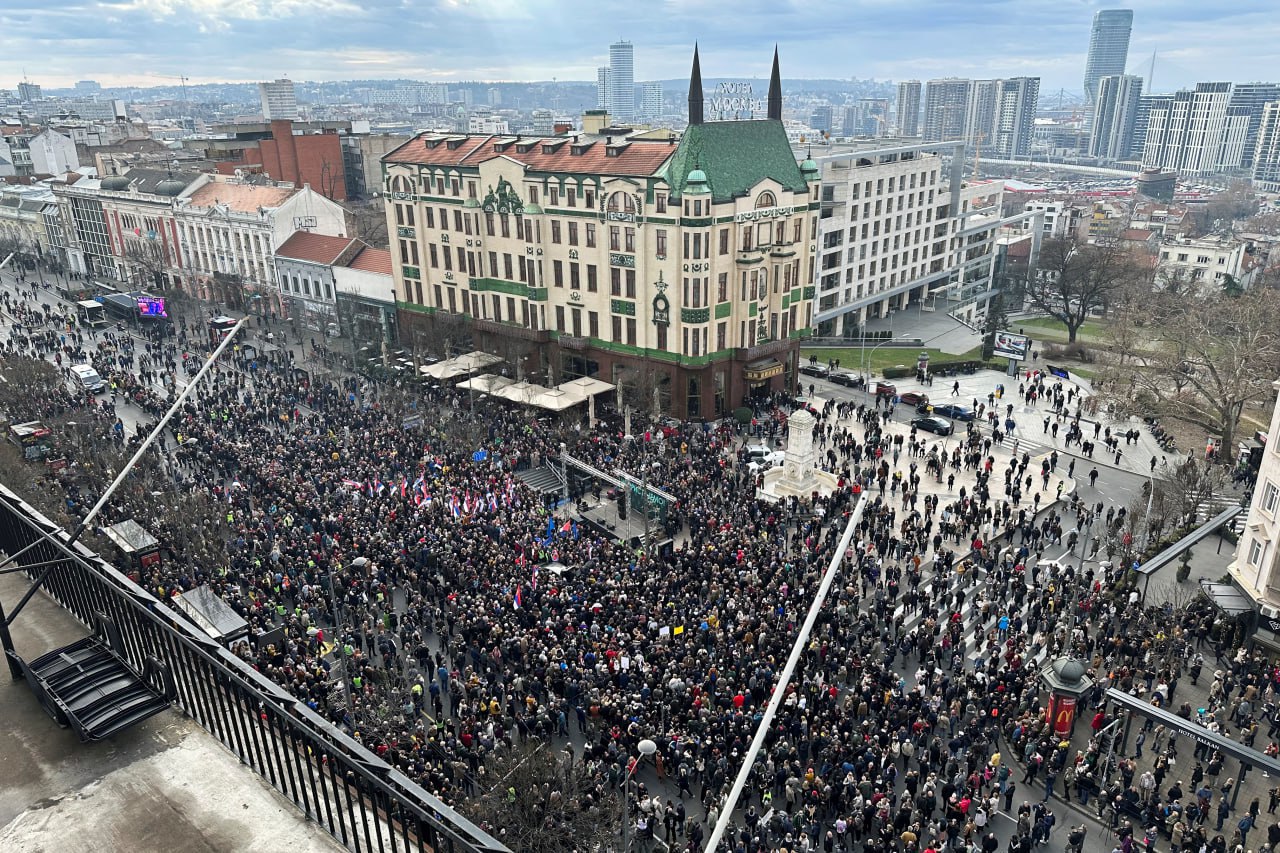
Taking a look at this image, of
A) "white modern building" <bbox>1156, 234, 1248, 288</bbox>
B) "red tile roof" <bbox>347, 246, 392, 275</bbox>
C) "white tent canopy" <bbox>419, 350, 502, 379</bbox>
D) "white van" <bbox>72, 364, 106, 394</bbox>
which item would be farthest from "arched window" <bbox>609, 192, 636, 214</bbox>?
"white modern building" <bbox>1156, 234, 1248, 288</bbox>

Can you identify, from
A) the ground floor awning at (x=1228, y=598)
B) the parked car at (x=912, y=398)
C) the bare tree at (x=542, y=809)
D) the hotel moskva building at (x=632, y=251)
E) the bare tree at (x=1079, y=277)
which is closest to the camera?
the bare tree at (x=542, y=809)

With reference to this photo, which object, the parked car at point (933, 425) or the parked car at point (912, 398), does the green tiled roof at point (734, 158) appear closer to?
the parked car at point (912, 398)

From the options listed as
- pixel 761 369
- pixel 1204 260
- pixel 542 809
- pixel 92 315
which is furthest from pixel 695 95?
pixel 1204 260

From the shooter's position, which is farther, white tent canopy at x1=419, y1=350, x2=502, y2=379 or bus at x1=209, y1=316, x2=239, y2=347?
bus at x1=209, y1=316, x2=239, y2=347

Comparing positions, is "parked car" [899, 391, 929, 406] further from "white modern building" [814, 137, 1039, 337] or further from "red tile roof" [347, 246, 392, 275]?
"red tile roof" [347, 246, 392, 275]

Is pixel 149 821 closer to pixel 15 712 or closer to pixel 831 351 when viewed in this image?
pixel 15 712

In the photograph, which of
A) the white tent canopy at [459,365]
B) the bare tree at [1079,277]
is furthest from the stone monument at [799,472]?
the bare tree at [1079,277]

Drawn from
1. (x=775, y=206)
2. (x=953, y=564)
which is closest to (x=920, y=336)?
(x=775, y=206)
